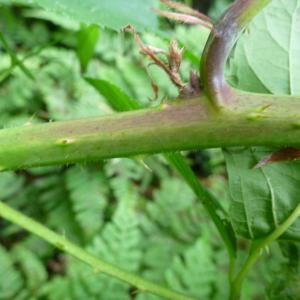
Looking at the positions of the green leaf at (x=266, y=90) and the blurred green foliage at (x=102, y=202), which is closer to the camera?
the green leaf at (x=266, y=90)

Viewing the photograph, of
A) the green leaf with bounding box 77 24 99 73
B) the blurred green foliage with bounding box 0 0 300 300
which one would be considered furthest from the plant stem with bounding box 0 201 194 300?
the blurred green foliage with bounding box 0 0 300 300

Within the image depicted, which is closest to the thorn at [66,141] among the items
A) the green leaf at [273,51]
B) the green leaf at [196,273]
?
the green leaf at [273,51]

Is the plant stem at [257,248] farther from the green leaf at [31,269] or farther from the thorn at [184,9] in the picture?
the green leaf at [31,269]

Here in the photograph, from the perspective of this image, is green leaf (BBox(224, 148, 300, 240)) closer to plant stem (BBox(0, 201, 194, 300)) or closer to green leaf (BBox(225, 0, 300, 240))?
green leaf (BBox(225, 0, 300, 240))

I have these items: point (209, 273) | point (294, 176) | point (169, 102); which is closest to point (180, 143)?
point (169, 102)

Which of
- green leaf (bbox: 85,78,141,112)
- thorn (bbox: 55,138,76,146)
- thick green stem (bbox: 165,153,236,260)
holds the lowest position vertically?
thick green stem (bbox: 165,153,236,260)

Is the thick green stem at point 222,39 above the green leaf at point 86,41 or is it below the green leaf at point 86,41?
above
